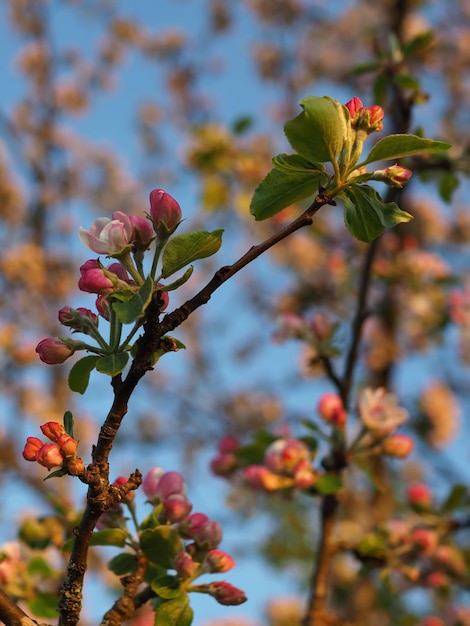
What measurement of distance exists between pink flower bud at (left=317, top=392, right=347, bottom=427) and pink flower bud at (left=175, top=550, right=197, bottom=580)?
609 mm

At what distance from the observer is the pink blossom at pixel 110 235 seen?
732 mm

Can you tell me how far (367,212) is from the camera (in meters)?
0.75

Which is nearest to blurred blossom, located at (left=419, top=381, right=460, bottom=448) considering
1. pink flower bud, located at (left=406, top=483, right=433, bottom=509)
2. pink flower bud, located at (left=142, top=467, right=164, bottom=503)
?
pink flower bud, located at (left=406, top=483, right=433, bottom=509)

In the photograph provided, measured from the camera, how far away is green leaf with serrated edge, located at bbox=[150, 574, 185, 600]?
0.83 m

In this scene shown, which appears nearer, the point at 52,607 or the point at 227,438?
the point at 52,607

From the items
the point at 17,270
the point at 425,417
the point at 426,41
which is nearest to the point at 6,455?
the point at 17,270

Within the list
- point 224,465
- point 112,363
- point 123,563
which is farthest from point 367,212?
point 224,465

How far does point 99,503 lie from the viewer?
67cm

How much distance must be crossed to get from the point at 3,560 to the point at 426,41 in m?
→ 1.41

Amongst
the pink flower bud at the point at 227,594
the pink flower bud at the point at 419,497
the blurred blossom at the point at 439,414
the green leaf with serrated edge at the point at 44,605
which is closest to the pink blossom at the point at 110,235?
the pink flower bud at the point at 227,594

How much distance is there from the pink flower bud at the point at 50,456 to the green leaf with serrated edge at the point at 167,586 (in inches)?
9.3

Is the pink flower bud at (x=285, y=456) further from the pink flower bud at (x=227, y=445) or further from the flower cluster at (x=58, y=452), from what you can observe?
the flower cluster at (x=58, y=452)

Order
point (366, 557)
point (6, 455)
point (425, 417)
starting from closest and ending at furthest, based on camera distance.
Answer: point (366, 557), point (6, 455), point (425, 417)

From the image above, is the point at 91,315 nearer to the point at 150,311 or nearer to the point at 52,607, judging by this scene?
the point at 150,311
